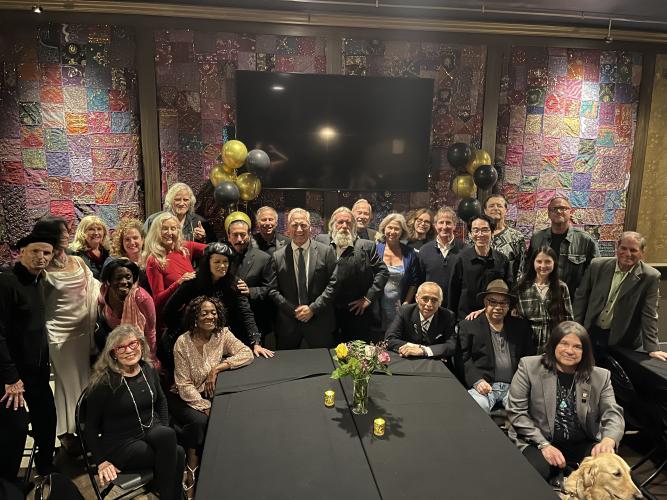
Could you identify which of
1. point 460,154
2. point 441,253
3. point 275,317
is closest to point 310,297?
point 275,317

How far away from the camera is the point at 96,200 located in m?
4.95

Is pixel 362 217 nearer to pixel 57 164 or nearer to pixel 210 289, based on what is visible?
pixel 210 289

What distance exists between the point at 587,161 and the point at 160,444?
17.7 ft

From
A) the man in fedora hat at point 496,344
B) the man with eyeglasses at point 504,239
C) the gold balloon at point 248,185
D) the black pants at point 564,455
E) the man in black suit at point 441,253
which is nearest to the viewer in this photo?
the black pants at point 564,455

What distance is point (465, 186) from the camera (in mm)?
5184

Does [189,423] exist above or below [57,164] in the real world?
below

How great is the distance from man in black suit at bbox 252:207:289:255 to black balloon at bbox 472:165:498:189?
7.53 ft

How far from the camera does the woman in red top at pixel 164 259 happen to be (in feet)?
11.0

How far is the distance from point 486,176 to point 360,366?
3283 millimetres

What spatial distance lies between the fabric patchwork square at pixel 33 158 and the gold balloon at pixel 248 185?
1.95 metres

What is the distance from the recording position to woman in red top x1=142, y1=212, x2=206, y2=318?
132 inches

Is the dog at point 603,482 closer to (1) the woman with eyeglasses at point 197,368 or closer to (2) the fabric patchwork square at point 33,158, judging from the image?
(1) the woman with eyeglasses at point 197,368

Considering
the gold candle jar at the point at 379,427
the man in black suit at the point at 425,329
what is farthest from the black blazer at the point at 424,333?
the gold candle jar at the point at 379,427

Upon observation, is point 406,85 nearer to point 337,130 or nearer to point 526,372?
point 337,130
